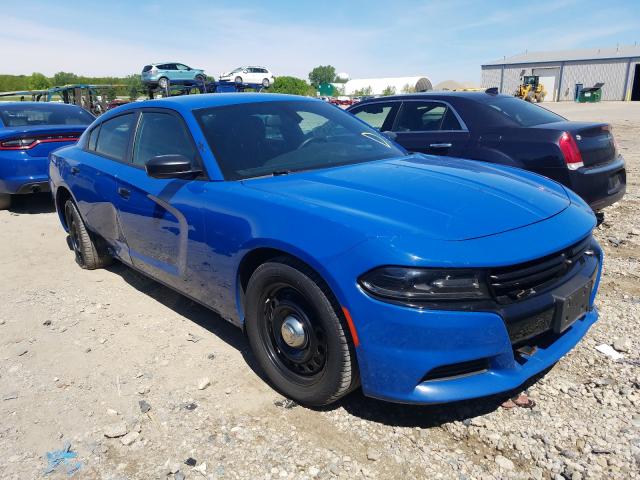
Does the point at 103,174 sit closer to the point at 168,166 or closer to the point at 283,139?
the point at 168,166

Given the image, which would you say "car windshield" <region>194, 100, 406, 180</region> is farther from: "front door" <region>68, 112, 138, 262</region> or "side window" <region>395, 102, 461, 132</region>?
"side window" <region>395, 102, 461, 132</region>

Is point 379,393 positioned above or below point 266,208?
below

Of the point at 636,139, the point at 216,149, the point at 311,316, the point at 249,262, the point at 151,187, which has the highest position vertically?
the point at 216,149

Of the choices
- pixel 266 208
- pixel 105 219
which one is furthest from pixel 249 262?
pixel 105 219

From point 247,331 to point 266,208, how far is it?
73cm

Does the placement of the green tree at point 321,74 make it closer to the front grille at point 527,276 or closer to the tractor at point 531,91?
the tractor at point 531,91

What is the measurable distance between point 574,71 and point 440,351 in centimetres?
6617

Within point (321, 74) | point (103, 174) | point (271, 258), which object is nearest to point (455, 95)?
point (103, 174)

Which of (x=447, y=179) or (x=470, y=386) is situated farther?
(x=447, y=179)

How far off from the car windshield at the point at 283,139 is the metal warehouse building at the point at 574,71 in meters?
60.5

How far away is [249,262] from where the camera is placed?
2.74 m

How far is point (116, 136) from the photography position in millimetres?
4191

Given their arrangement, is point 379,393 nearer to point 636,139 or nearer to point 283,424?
point 283,424

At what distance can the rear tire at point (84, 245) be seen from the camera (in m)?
4.77
